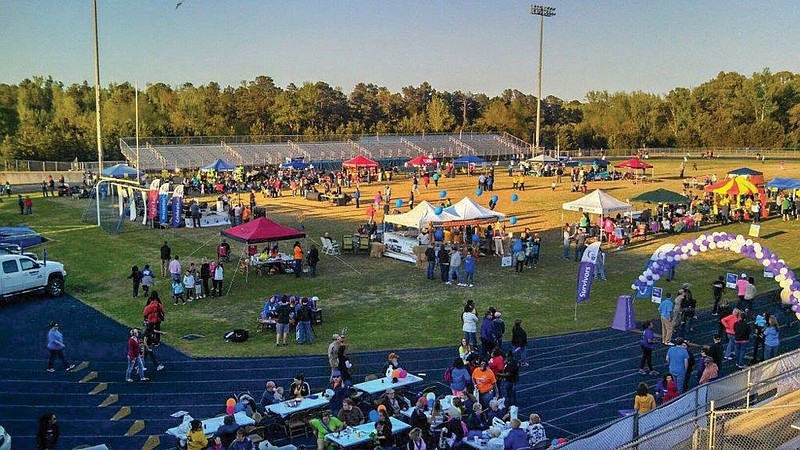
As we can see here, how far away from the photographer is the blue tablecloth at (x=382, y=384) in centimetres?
1310

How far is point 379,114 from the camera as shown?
375 ft

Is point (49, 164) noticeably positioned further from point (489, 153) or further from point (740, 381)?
point (740, 381)

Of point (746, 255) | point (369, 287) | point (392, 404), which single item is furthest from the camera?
point (369, 287)

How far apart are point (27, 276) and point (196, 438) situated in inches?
529

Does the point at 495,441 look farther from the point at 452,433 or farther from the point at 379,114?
the point at 379,114

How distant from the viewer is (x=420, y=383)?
1433 centimetres

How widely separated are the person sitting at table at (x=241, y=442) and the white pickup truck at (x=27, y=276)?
1363cm

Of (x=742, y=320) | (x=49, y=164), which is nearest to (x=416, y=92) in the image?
(x=49, y=164)

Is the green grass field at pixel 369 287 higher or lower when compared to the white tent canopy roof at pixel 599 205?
lower

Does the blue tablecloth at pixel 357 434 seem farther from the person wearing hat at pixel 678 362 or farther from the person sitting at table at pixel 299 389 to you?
the person wearing hat at pixel 678 362

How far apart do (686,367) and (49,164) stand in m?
65.6

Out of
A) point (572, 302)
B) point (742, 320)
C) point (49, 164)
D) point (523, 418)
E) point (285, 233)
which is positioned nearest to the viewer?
point (523, 418)

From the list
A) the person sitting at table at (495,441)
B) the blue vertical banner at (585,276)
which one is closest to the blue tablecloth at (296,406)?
the person sitting at table at (495,441)

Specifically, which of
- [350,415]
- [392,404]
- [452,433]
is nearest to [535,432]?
[452,433]
